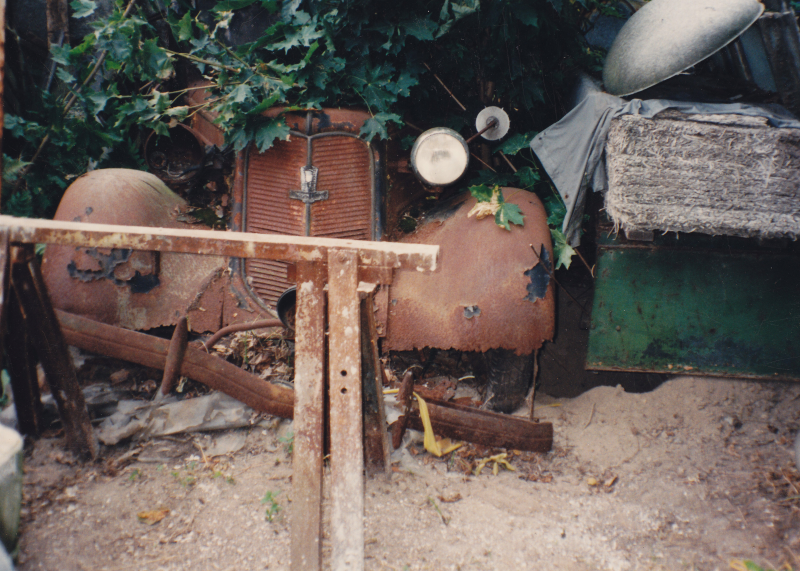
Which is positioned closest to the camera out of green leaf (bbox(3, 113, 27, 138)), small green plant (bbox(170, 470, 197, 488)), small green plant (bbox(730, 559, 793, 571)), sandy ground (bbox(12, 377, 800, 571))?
small green plant (bbox(730, 559, 793, 571))

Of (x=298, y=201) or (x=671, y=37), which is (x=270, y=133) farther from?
(x=671, y=37)

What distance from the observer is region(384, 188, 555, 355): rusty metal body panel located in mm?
2041

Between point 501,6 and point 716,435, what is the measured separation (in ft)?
8.16

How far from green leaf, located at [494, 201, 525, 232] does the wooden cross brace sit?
0.93m

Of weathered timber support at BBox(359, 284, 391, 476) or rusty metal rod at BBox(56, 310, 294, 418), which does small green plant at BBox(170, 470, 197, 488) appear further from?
weathered timber support at BBox(359, 284, 391, 476)

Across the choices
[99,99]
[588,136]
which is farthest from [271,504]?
[99,99]

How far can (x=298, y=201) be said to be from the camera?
2.43m

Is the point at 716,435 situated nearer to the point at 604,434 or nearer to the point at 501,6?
the point at 604,434

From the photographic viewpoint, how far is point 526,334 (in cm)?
204

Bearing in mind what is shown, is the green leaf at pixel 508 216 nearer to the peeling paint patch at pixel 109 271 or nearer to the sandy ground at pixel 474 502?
the sandy ground at pixel 474 502

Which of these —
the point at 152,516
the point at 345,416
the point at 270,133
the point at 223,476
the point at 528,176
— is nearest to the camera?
the point at 345,416

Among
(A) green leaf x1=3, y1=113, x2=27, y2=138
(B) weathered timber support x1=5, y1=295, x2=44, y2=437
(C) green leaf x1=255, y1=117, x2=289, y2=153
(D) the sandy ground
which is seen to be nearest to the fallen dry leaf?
(D) the sandy ground

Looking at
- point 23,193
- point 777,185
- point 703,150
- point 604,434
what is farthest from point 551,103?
point 23,193

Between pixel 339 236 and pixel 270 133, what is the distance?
603mm
